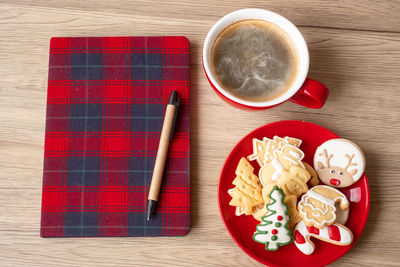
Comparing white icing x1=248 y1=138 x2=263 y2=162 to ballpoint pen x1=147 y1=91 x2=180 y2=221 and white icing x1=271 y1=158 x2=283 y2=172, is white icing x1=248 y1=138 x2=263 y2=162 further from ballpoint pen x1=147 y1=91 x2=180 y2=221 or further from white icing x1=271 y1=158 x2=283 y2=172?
ballpoint pen x1=147 y1=91 x2=180 y2=221

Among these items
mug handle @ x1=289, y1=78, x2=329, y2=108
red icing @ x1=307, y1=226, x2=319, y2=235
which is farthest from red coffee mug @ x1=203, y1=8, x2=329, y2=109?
red icing @ x1=307, y1=226, x2=319, y2=235

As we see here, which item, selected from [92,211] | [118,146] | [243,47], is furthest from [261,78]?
[92,211]

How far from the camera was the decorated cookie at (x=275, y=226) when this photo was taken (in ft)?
2.14

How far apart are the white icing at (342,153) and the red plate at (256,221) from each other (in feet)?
0.08

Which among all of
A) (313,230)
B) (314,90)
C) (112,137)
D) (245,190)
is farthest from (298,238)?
(112,137)

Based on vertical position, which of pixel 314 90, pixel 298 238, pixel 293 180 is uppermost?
pixel 314 90

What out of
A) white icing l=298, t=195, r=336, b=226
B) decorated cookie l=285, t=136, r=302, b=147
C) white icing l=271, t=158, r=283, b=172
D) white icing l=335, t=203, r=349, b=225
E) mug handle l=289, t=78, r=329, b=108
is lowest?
white icing l=335, t=203, r=349, b=225

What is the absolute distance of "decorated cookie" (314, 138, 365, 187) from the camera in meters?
0.70

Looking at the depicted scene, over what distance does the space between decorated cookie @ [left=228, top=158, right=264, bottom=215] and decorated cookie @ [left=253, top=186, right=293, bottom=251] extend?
4 centimetres

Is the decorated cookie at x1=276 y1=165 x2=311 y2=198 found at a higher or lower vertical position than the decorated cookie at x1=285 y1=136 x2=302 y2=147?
lower

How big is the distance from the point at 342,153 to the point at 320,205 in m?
0.12

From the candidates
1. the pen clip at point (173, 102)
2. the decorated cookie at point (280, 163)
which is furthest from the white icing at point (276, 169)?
the pen clip at point (173, 102)

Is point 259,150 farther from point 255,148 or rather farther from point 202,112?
point 202,112

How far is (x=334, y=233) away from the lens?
0.67m
